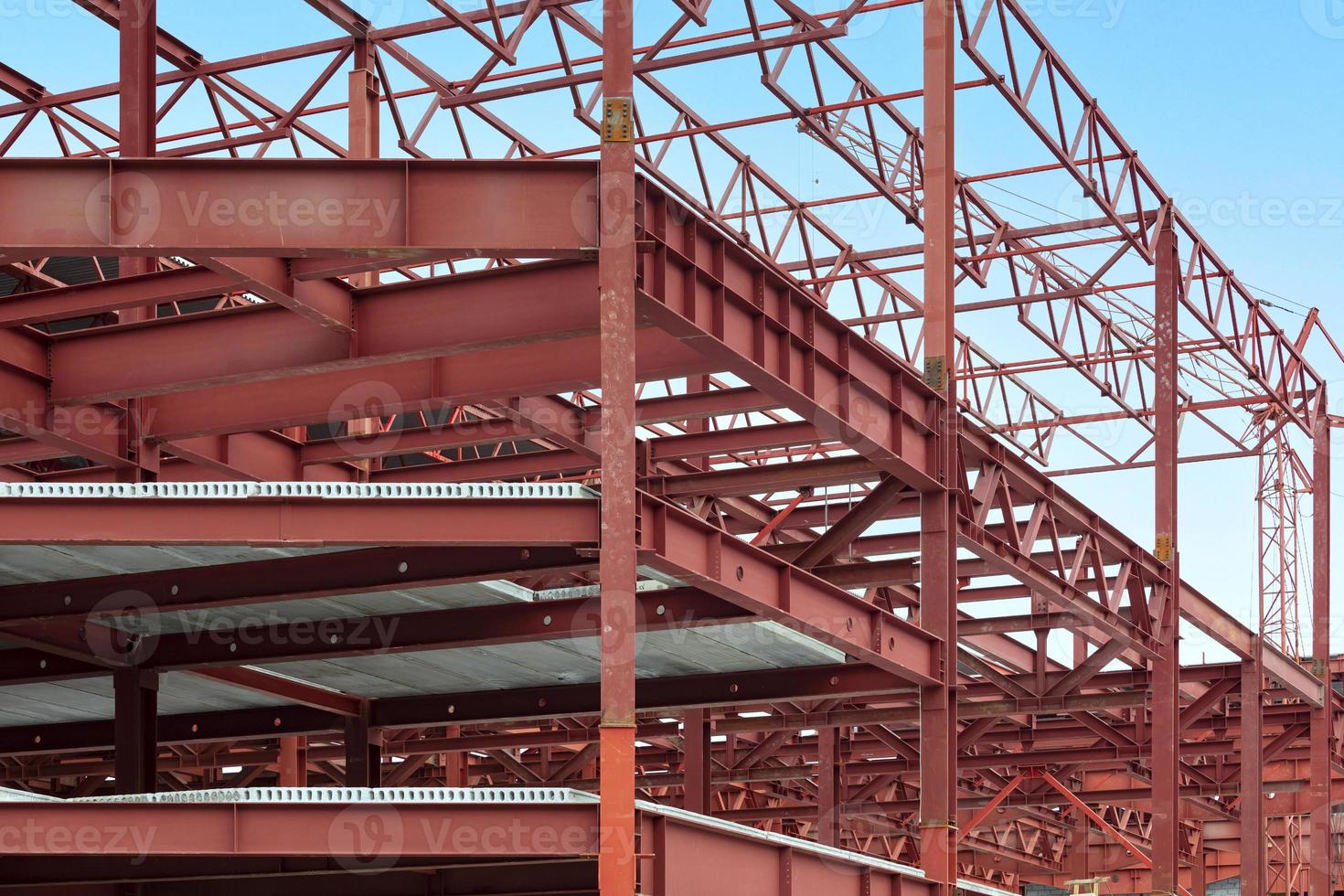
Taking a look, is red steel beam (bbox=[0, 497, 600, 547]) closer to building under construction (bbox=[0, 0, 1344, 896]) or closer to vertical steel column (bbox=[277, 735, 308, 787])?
building under construction (bbox=[0, 0, 1344, 896])

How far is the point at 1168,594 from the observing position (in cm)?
3077

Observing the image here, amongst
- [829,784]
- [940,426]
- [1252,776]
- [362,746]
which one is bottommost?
[829,784]

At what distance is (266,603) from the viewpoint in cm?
1923

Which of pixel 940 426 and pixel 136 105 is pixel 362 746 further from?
pixel 136 105

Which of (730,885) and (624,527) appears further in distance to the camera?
(730,885)

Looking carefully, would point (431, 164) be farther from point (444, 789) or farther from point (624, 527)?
point (444, 789)

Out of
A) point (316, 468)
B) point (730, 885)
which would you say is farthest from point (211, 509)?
point (316, 468)

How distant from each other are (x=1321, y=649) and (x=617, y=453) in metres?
25.1

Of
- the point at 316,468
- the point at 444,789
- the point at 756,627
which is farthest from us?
the point at 316,468

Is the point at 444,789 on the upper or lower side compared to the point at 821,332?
lower

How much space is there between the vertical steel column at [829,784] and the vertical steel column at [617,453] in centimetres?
1812

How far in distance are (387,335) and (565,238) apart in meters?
3.17

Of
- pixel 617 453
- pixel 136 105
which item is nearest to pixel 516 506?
pixel 617 453

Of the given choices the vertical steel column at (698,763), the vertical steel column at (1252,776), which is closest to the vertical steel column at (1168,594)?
the vertical steel column at (1252,776)
